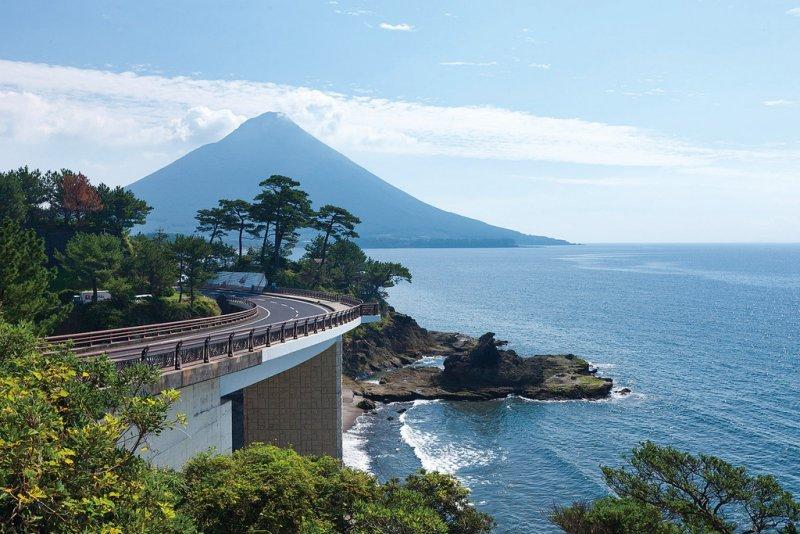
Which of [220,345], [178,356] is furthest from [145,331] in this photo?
[178,356]

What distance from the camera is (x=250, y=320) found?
3634cm

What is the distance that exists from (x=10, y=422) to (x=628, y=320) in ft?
344

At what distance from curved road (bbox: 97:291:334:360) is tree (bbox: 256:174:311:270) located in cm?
1217

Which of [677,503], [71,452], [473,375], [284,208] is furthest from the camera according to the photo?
[284,208]

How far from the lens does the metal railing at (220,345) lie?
17627mm

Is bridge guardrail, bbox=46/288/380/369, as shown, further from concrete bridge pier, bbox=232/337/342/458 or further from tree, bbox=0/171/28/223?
tree, bbox=0/171/28/223

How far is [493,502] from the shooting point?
33156 millimetres

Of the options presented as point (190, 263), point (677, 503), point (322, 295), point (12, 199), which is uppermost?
point (12, 199)

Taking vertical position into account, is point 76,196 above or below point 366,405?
above

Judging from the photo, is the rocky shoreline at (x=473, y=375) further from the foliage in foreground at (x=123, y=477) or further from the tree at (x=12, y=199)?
the foliage in foreground at (x=123, y=477)

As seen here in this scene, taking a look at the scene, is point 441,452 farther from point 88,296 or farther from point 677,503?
point 88,296

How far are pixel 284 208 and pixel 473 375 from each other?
96.7 ft

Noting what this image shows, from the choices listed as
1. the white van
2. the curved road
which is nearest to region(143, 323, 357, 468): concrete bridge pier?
the curved road

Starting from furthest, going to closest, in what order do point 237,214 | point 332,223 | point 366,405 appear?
point 332,223
point 237,214
point 366,405
